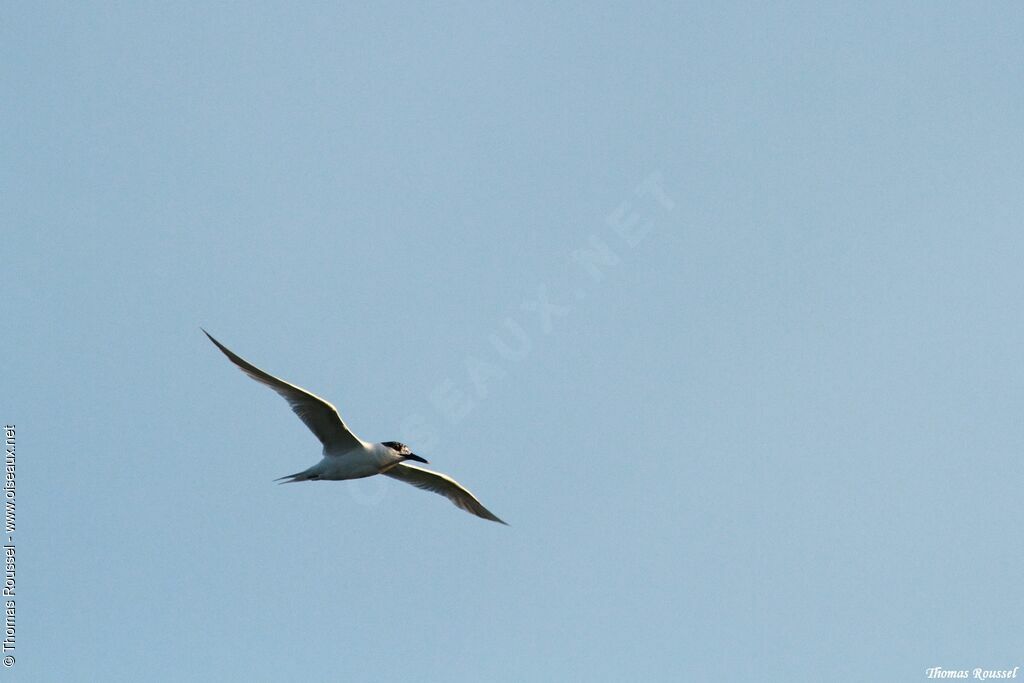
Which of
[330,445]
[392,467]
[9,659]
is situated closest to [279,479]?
[330,445]

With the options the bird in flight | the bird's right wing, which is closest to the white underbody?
the bird in flight

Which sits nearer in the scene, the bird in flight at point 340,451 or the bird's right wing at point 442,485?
the bird in flight at point 340,451

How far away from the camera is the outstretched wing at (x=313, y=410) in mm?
34062

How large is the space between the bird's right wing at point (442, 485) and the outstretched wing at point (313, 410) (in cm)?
400

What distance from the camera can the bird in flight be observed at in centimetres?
3475

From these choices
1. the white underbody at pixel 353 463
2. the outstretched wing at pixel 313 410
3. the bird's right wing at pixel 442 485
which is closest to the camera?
the outstretched wing at pixel 313 410

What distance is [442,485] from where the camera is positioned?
41594mm

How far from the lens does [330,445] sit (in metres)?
37.2

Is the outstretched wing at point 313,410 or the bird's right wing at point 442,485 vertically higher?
the bird's right wing at point 442,485

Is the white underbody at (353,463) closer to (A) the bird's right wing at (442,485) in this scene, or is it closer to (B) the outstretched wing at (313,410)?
(B) the outstretched wing at (313,410)

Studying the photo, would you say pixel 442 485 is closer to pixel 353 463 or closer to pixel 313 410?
pixel 353 463

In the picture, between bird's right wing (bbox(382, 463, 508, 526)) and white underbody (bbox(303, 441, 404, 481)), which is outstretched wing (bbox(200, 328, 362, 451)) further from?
bird's right wing (bbox(382, 463, 508, 526))

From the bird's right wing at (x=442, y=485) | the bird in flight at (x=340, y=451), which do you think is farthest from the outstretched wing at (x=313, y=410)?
the bird's right wing at (x=442, y=485)

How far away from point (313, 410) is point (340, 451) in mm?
2081
